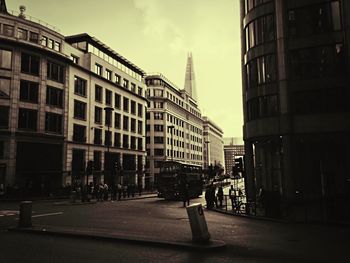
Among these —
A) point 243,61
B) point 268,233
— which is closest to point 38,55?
point 243,61

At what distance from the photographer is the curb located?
30.8 ft

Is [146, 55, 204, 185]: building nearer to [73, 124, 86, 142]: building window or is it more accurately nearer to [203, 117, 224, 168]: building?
[203, 117, 224, 168]: building

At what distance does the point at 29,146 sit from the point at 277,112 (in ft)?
92.6

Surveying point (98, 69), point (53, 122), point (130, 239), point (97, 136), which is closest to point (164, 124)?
point (98, 69)

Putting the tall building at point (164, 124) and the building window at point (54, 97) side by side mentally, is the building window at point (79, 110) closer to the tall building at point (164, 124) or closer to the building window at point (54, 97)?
the building window at point (54, 97)

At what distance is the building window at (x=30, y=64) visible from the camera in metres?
38.7

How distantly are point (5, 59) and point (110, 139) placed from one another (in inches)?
847

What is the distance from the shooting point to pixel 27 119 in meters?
38.4

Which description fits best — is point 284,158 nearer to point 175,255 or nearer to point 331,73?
point 331,73

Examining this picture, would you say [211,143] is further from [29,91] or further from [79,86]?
[29,91]

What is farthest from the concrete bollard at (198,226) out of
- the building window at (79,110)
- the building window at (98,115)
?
the building window at (98,115)

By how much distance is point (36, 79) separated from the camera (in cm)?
3959

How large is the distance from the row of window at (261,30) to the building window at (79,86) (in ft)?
87.7

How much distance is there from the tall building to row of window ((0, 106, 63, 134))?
108 feet
